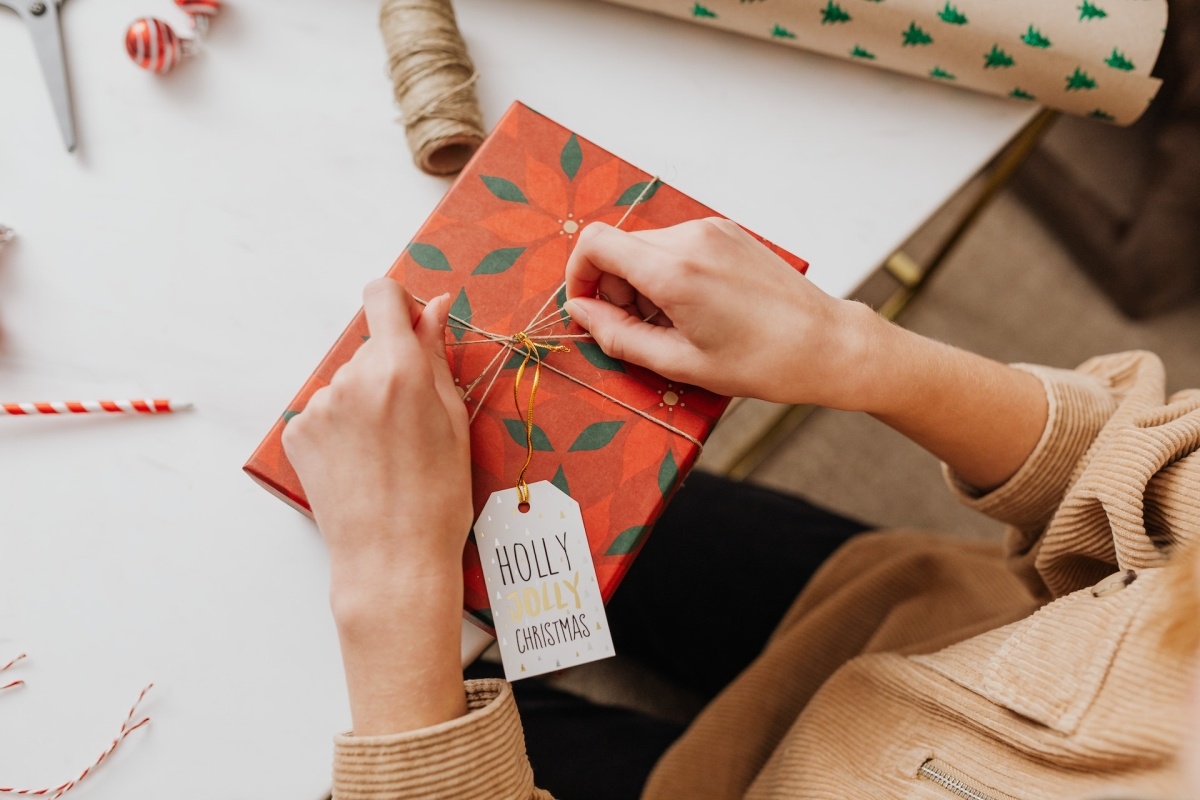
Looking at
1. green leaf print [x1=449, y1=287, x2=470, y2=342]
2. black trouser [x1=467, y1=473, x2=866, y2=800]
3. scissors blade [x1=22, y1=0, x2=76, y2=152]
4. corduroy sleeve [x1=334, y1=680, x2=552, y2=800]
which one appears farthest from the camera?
black trouser [x1=467, y1=473, x2=866, y2=800]

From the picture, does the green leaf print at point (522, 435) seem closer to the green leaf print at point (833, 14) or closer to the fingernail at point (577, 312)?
the fingernail at point (577, 312)

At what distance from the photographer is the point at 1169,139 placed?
1220mm

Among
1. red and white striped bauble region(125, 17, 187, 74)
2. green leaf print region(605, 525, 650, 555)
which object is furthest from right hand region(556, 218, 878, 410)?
red and white striped bauble region(125, 17, 187, 74)

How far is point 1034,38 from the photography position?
760 mm

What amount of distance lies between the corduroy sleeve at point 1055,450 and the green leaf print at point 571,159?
17.0 inches

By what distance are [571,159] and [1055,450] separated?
1.53 feet

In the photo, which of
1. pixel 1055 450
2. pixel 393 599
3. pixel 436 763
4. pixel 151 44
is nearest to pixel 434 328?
pixel 393 599

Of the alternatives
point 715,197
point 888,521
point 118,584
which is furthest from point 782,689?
point 888,521

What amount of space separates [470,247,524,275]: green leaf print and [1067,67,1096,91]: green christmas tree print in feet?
1.87

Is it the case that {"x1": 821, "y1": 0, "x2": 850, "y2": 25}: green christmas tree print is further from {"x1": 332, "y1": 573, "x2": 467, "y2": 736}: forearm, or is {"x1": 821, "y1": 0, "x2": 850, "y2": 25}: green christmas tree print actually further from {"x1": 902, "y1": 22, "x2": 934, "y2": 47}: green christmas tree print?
{"x1": 332, "y1": 573, "x2": 467, "y2": 736}: forearm

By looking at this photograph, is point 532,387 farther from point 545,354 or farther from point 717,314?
point 717,314

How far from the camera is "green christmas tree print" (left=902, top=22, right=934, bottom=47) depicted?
76 cm

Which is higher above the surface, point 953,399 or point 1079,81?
point 1079,81

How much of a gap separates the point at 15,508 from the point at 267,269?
0.91ft
